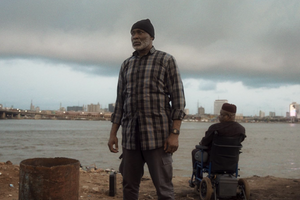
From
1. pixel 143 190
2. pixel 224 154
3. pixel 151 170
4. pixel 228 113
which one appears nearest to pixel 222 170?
pixel 224 154

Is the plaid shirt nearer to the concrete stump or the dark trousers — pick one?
the dark trousers

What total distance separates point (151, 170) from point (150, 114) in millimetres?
459

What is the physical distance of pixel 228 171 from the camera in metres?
4.59

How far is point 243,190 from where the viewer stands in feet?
15.4

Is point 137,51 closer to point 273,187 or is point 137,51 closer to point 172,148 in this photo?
point 172,148

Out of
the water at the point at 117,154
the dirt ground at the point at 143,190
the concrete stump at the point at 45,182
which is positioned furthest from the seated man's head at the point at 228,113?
the water at the point at 117,154

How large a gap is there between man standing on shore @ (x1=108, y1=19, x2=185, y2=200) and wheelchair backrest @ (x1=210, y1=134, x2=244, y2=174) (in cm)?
212

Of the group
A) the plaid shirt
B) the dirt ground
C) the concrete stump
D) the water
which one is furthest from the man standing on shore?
the water

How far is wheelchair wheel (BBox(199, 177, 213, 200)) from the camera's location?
14.6 feet

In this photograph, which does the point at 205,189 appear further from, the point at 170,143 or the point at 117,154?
the point at 117,154

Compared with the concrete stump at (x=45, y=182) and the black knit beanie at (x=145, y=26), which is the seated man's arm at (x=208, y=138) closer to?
the black knit beanie at (x=145, y=26)

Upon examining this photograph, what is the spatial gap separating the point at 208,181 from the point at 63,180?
103 inches

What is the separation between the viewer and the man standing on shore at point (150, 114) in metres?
2.44

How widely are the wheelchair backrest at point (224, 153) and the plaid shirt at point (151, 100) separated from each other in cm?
213
